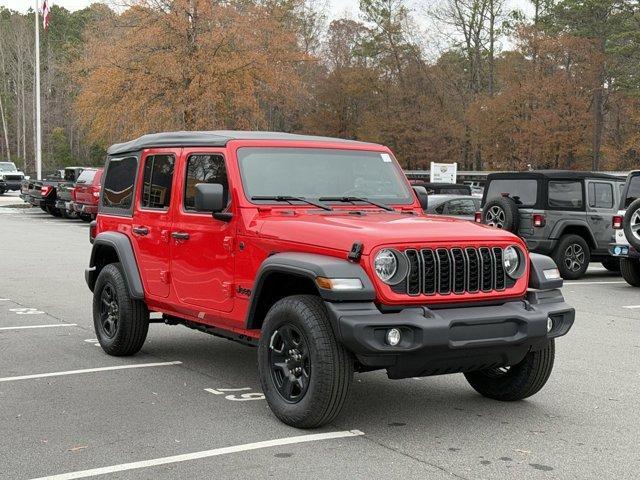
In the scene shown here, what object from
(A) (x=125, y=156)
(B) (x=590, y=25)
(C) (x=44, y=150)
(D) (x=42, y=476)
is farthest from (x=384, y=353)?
(C) (x=44, y=150)

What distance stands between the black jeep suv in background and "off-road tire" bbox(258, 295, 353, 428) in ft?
33.2

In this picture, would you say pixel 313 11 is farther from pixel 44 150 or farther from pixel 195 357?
pixel 195 357

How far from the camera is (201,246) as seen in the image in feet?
22.1

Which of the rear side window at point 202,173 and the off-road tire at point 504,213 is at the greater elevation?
the rear side window at point 202,173

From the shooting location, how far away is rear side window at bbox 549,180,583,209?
15.4 meters

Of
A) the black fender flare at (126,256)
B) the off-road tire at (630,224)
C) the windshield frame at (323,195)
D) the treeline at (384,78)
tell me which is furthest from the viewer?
the treeline at (384,78)

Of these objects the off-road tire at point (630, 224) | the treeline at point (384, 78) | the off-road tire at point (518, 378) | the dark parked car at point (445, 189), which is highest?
the treeline at point (384, 78)

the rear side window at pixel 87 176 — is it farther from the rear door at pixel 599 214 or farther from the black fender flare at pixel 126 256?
the black fender flare at pixel 126 256

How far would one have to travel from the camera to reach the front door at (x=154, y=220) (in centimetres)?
725

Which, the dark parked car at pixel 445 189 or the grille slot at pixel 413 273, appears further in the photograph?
the dark parked car at pixel 445 189

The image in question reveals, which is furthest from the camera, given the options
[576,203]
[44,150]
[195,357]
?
[44,150]

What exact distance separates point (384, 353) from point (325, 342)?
0.37 meters

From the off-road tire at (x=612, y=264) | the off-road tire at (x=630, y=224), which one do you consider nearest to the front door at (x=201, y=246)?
the off-road tire at (x=630, y=224)

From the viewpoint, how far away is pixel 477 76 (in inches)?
2440
